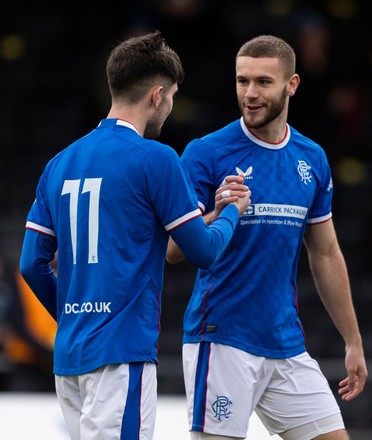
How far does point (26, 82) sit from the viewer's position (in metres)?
13.1

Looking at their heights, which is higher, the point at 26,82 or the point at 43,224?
the point at 26,82

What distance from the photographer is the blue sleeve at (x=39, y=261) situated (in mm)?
4312

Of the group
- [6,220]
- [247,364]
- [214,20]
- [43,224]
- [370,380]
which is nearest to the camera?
[43,224]

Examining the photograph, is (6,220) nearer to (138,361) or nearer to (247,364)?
(247,364)

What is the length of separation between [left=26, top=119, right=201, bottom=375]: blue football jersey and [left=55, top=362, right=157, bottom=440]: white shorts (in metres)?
0.04

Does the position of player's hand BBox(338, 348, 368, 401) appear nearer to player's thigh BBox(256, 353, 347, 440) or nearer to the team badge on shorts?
player's thigh BBox(256, 353, 347, 440)

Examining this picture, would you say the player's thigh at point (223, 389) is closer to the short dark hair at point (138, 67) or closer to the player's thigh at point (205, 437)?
the player's thigh at point (205, 437)

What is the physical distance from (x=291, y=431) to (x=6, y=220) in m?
6.76

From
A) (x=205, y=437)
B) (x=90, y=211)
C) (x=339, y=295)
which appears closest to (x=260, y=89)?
(x=339, y=295)

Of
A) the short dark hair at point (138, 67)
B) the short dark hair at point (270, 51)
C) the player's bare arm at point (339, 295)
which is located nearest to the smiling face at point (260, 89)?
the short dark hair at point (270, 51)

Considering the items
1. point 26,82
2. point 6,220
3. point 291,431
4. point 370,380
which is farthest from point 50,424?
point 26,82

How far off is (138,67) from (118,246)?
2.11ft

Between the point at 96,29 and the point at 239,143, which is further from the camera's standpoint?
the point at 96,29

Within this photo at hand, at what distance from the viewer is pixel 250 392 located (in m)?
4.88
